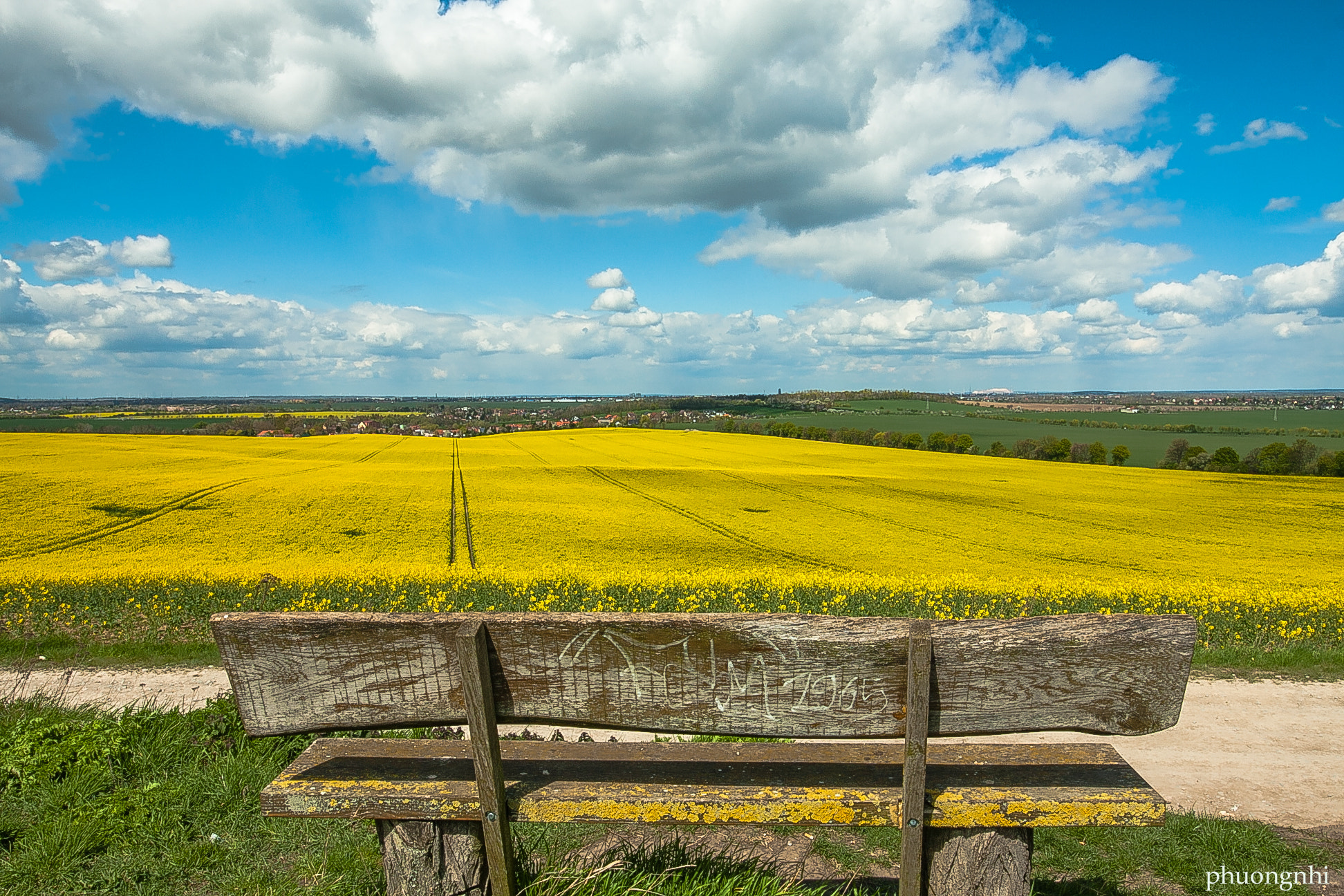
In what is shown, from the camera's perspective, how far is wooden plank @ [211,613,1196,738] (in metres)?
2.06

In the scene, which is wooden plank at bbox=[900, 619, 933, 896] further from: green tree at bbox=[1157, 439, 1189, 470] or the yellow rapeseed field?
green tree at bbox=[1157, 439, 1189, 470]

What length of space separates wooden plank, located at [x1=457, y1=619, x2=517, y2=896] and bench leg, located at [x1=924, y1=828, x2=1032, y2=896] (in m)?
1.40

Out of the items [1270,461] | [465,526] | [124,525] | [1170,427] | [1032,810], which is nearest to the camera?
[1032,810]

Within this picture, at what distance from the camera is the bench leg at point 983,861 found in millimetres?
2230

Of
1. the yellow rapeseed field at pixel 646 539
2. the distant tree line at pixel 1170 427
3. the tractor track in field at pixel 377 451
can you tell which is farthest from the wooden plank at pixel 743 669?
the distant tree line at pixel 1170 427

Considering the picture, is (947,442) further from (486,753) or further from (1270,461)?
(486,753)

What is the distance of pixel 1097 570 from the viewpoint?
14.6m

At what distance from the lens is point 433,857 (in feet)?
7.59

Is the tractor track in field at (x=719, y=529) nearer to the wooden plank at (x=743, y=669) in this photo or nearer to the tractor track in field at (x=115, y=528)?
the wooden plank at (x=743, y=669)

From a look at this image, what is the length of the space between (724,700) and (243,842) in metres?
3.00

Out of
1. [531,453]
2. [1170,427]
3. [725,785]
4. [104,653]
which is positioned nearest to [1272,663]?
[725,785]

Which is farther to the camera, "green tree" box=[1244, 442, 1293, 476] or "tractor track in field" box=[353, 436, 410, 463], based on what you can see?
"green tree" box=[1244, 442, 1293, 476]

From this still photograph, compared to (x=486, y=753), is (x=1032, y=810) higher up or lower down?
lower down

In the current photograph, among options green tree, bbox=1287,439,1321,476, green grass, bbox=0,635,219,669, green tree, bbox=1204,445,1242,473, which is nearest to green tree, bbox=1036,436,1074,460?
green tree, bbox=1204,445,1242,473
